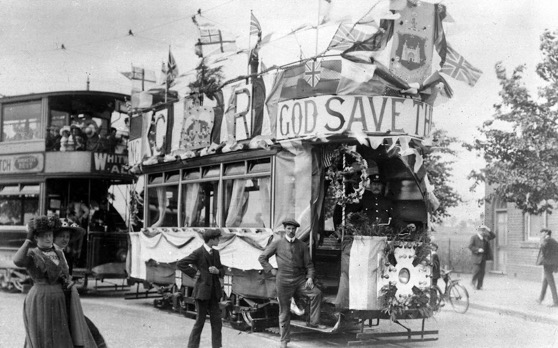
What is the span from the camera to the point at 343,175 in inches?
373

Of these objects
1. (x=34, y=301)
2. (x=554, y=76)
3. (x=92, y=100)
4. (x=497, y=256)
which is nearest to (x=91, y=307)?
(x=92, y=100)

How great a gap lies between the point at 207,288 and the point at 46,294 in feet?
8.19

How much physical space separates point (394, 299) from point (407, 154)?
6.33ft

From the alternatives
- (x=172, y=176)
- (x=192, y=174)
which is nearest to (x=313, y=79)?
(x=192, y=174)

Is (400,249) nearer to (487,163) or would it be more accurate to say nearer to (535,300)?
(487,163)

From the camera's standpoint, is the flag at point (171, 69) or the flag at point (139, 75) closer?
the flag at point (171, 69)

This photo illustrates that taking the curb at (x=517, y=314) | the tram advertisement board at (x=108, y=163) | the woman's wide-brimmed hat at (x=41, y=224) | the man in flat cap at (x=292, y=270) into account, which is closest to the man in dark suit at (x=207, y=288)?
the man in flat cap at (x=292, y=270)

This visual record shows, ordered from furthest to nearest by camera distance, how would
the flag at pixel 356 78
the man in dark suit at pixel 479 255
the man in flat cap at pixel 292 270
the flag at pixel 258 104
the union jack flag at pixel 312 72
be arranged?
the man in dark suit at pixel 479 255 → the flag at pixel 258 104 → the union jack flag at pixel 312 72 → the flag at pixel 356 78 → the man in flat cap at pixel 292 270

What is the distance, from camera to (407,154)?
29.2 feet

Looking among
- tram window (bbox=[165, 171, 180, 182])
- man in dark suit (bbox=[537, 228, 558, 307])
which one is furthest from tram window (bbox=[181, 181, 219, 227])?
man in dark suit (bbox=[537, 228, 558, 307])

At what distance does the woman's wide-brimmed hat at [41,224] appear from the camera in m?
5.75

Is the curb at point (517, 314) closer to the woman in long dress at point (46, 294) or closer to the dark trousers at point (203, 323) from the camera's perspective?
the dark trousers at point (203, 323)

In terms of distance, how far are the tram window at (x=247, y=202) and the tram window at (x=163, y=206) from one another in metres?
1.95

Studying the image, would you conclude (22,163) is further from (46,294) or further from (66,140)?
(46,294)
